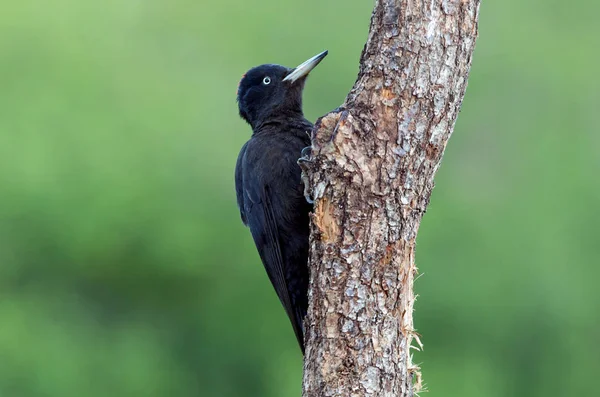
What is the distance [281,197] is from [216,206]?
6.03m

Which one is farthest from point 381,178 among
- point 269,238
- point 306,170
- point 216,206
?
point 216,206

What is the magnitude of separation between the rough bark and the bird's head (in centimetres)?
157

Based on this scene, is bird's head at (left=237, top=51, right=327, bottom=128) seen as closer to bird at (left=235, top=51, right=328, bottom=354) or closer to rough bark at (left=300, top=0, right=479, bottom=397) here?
bird at (left=235, top=51, right=328, bottom=354)

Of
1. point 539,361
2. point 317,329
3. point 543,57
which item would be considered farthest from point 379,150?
point 543,57

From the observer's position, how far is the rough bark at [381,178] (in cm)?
352

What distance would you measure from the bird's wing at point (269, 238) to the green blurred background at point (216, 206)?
184 inches

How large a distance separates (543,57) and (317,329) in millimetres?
8497

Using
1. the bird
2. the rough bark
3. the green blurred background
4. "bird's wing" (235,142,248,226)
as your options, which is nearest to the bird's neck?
the bird

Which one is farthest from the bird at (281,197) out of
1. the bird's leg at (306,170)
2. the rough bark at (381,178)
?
the rough bark at (381,178)

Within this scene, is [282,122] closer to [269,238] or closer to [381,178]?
[269,238]

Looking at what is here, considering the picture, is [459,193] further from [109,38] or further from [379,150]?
[379,150]

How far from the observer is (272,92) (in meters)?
5.31

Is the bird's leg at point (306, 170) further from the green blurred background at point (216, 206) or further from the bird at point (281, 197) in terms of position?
the green blurred background at point (216, 206)

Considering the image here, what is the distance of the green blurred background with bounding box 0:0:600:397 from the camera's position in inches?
383
